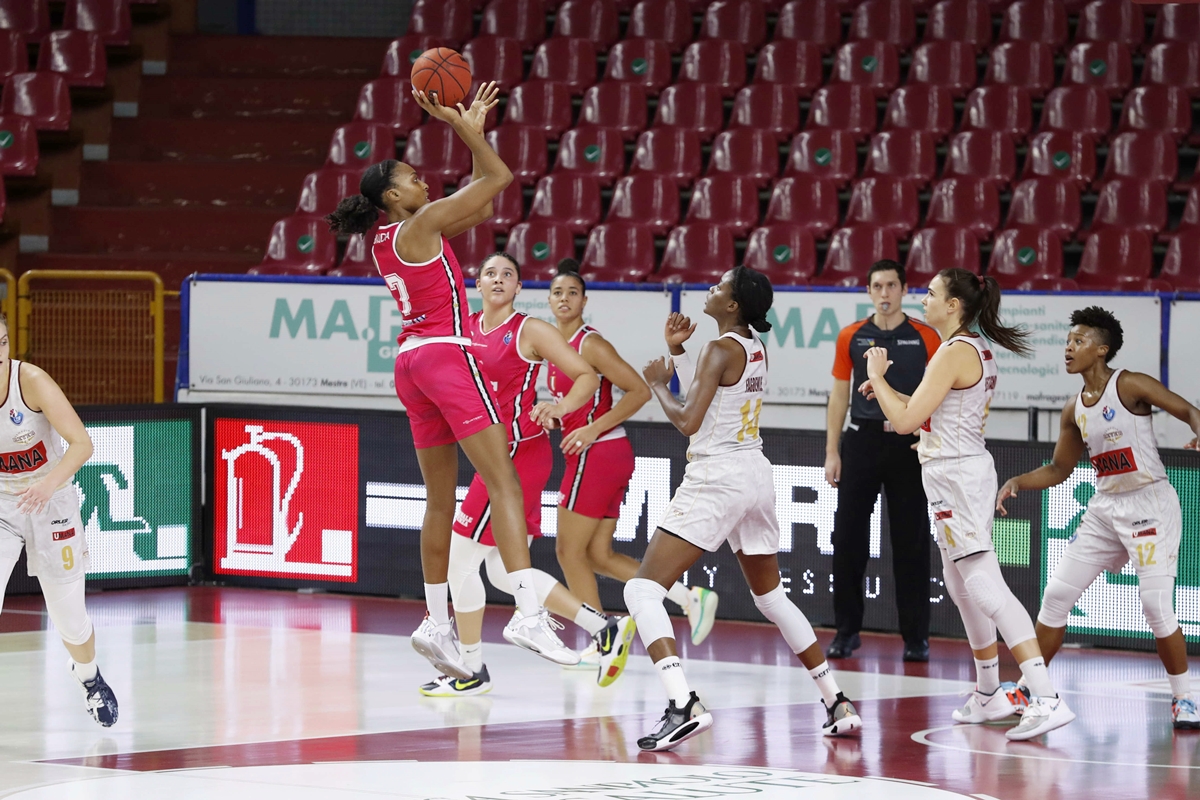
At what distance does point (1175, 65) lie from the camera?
15.1 meters

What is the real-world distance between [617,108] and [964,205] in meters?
3.62

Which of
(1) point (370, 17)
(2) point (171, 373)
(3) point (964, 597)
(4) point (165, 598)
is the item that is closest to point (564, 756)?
(3) point (964, 597)

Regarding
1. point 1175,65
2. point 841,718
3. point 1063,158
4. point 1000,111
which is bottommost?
point 841,718

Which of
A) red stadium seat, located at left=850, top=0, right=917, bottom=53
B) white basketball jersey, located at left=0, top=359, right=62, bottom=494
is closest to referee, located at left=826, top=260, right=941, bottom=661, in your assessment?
white basketball jersey, located at left=0, top=359, right=62, bottom=494

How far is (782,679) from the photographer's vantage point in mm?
8664

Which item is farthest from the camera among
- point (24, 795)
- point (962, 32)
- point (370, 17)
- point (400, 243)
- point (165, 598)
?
point (370, 17)

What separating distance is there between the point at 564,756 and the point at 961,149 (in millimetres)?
9635

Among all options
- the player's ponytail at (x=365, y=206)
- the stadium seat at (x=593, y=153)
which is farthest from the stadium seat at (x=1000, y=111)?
the player's ponytail at (x=365, y=206)

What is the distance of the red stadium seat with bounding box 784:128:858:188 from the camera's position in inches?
593

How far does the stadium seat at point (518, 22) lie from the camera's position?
17438mm

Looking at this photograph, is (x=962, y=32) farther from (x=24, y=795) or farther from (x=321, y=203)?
(x=24, y=795)

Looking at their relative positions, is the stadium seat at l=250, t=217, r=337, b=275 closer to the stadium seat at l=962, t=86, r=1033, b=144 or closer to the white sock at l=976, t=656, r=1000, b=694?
the stadium seat at l=962, t=86, r=1033, b=144

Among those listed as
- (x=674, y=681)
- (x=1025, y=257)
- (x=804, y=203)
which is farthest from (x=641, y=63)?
(x=674, y=681)

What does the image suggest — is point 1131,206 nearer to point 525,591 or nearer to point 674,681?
point 525,591
